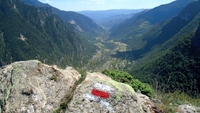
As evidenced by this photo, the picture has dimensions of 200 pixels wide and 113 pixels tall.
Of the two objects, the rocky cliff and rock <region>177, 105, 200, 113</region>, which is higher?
the rocky cliff

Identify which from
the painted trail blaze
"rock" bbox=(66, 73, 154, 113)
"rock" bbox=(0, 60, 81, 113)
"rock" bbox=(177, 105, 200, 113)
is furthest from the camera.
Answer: "rock" bbox=(177, 105, 200, 113)

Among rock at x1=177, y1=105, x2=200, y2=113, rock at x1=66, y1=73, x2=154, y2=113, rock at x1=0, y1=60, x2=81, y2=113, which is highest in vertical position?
rock at x1=66, y1=73, x2=154, y2=113

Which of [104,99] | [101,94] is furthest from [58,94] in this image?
[104,99]

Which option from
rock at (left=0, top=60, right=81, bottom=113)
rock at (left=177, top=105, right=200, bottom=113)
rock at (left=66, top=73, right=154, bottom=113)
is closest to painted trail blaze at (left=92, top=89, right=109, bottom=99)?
rock at (left=66, top=73, right=154, bottom=113)

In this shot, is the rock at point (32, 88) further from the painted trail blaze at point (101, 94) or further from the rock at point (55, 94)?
the painted trail blaze at point (101, 94)

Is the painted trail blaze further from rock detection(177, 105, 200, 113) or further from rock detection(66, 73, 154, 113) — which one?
rock detection(177, 105, 200, 113)

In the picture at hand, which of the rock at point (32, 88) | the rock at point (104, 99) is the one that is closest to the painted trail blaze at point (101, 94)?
the rock at point (104, 99)

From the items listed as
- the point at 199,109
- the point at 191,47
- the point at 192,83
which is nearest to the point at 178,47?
the point at 191,47
